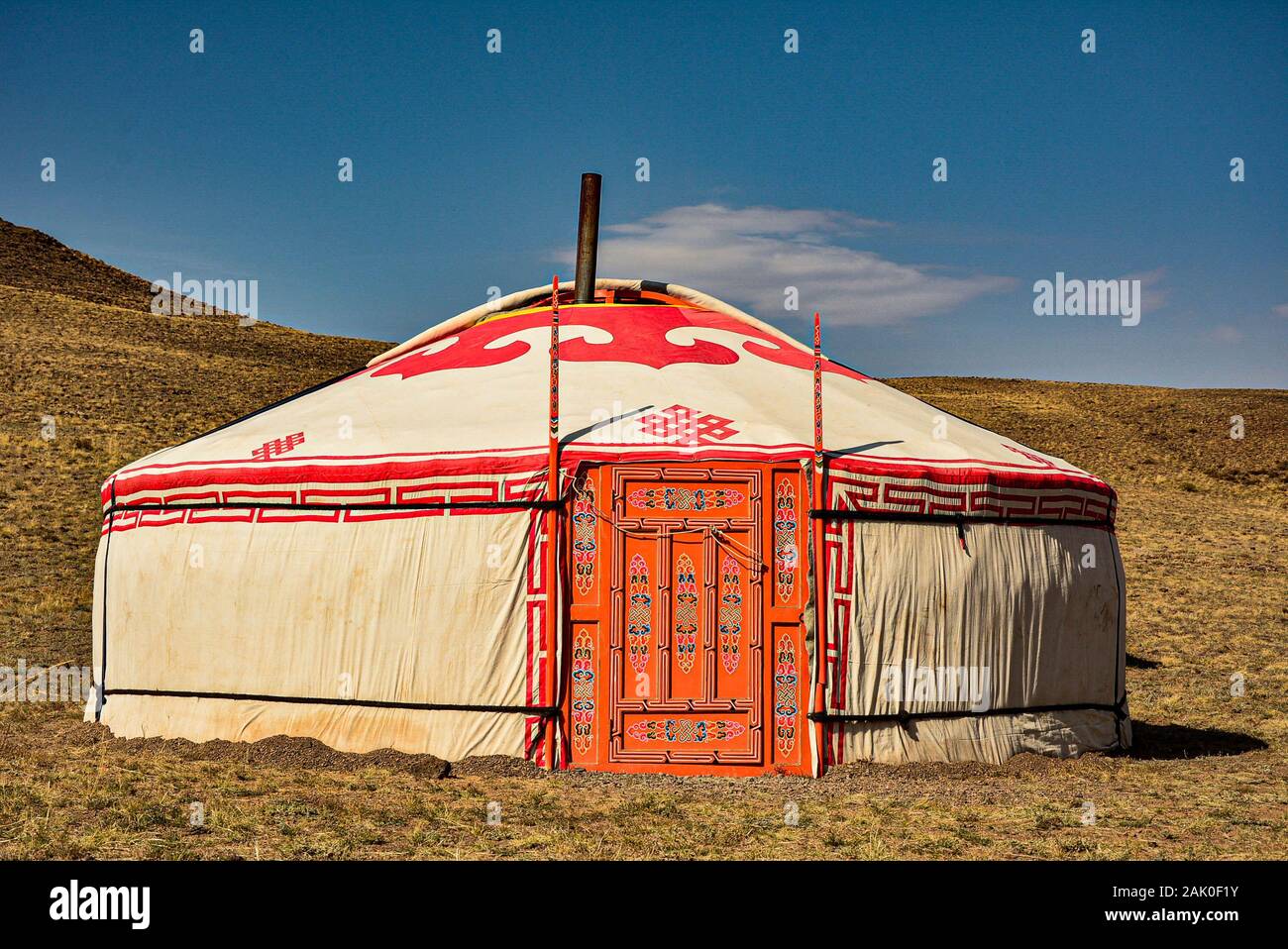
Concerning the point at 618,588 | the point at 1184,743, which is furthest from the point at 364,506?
the point at 1184,743

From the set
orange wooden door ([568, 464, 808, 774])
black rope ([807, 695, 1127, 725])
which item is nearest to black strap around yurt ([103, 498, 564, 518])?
orange wooden door ([568, 464, 808, 774])

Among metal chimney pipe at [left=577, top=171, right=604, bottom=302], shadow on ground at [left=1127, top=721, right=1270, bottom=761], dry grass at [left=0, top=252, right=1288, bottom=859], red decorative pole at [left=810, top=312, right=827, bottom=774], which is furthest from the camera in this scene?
metal chimney pipe at [left=577, top=171, right=604, bottom=302]

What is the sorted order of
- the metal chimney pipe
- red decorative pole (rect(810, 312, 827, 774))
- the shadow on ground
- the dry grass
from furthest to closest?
the metal chimney pipe
the shadow on ground
red decorative pole (rect(810, 312, 827, 774))
the dry grass

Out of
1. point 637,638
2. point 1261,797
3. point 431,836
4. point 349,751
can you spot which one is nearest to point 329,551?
point 349,751

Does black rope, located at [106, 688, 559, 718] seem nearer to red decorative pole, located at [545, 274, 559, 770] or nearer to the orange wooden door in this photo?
red decorative pole, located at [545, 274, 559, 770]

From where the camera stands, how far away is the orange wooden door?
20.0 ft

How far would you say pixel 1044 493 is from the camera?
6699 millimetres

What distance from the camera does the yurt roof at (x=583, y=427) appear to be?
6266 millimetres

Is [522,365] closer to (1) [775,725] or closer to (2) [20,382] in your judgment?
(1) [775,725]

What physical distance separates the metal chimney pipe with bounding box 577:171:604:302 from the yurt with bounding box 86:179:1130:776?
6.28ft

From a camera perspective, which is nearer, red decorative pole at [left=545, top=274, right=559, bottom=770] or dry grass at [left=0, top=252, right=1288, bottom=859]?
dry grass at [left=0, top=252, right=1288, bottom=859]

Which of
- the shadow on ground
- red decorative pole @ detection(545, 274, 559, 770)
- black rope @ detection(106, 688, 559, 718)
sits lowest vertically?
the shadow on ground

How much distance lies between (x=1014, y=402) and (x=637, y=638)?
31.8 m

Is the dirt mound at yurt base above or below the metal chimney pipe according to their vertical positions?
below
